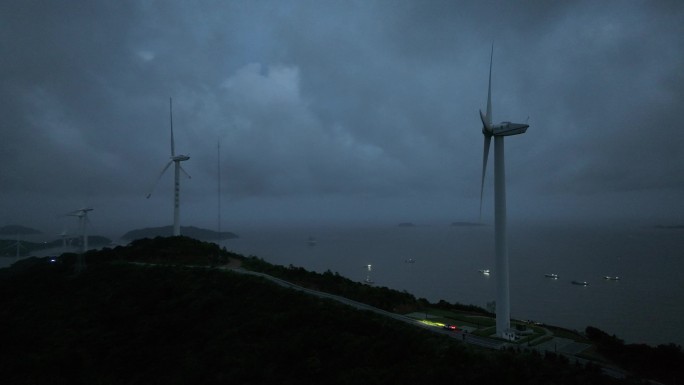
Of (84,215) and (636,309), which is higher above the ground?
(84,215)

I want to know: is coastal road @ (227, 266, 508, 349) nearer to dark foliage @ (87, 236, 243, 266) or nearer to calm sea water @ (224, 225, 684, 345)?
dark foliage @ (87, 236, 243, 266)

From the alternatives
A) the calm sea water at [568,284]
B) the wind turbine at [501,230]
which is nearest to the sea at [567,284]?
the calm sea water at [568,284]

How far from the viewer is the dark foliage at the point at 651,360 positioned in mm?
24903

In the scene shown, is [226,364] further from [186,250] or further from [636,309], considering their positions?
[636,309]

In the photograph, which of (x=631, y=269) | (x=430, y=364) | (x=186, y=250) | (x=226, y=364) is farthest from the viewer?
(x=631, y=269)

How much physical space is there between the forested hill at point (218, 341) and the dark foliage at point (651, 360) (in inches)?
197

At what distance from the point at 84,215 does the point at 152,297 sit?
59.4 metres

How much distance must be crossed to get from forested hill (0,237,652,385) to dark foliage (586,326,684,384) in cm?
500

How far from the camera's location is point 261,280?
4912 cm

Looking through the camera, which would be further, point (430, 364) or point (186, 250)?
point (186, 250)

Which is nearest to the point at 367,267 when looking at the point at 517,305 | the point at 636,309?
the point at 517,305

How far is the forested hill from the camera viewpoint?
24.8 m

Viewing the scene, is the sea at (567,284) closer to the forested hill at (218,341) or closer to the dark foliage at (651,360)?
the dark foliage at (651,360)

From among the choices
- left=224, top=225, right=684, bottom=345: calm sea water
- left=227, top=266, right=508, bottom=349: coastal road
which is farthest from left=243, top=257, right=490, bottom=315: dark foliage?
left=224, top=225, right=684, bottom=345: calm sea water
